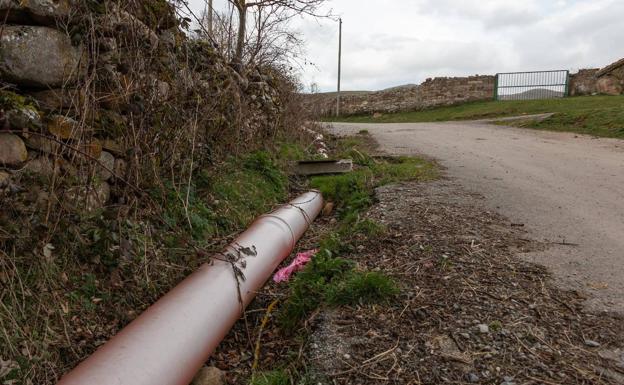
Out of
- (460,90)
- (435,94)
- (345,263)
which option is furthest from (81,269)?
(460,90)

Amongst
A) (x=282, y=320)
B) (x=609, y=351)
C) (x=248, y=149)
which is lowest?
(x=282, y=320)

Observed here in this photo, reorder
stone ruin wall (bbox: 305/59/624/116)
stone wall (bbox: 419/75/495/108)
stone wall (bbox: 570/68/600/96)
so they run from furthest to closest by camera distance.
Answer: stone wall (bbox: 419/75/495/108), stone wall (bbox: 570/68/600/96), stone ruin wall (bbox: 305/59/624/116)

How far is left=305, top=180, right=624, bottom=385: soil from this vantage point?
83.0 inches

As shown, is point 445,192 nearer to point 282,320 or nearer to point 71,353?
point 282,320

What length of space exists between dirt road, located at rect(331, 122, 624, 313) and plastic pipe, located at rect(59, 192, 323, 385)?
1830 millimetres

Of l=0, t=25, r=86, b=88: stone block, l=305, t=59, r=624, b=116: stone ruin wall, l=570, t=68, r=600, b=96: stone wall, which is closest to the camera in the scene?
l=0, t=25, r=86, b=88: stone block

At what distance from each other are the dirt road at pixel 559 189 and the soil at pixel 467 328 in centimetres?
20

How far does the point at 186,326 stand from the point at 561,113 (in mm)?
13544

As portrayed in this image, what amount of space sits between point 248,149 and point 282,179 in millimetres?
571

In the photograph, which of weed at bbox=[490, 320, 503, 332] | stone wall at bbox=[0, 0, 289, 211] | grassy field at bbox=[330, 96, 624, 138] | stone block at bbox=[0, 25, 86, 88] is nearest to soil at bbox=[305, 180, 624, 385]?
weed at bbox=[490, 320, 503, 332]

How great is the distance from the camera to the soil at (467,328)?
2.11 metres

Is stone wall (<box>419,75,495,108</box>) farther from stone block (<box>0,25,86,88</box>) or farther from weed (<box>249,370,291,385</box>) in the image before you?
weed (<box>249,370,291,385</box>)

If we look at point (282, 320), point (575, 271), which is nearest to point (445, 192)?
point (575, 271)

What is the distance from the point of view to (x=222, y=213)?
14.5ft
